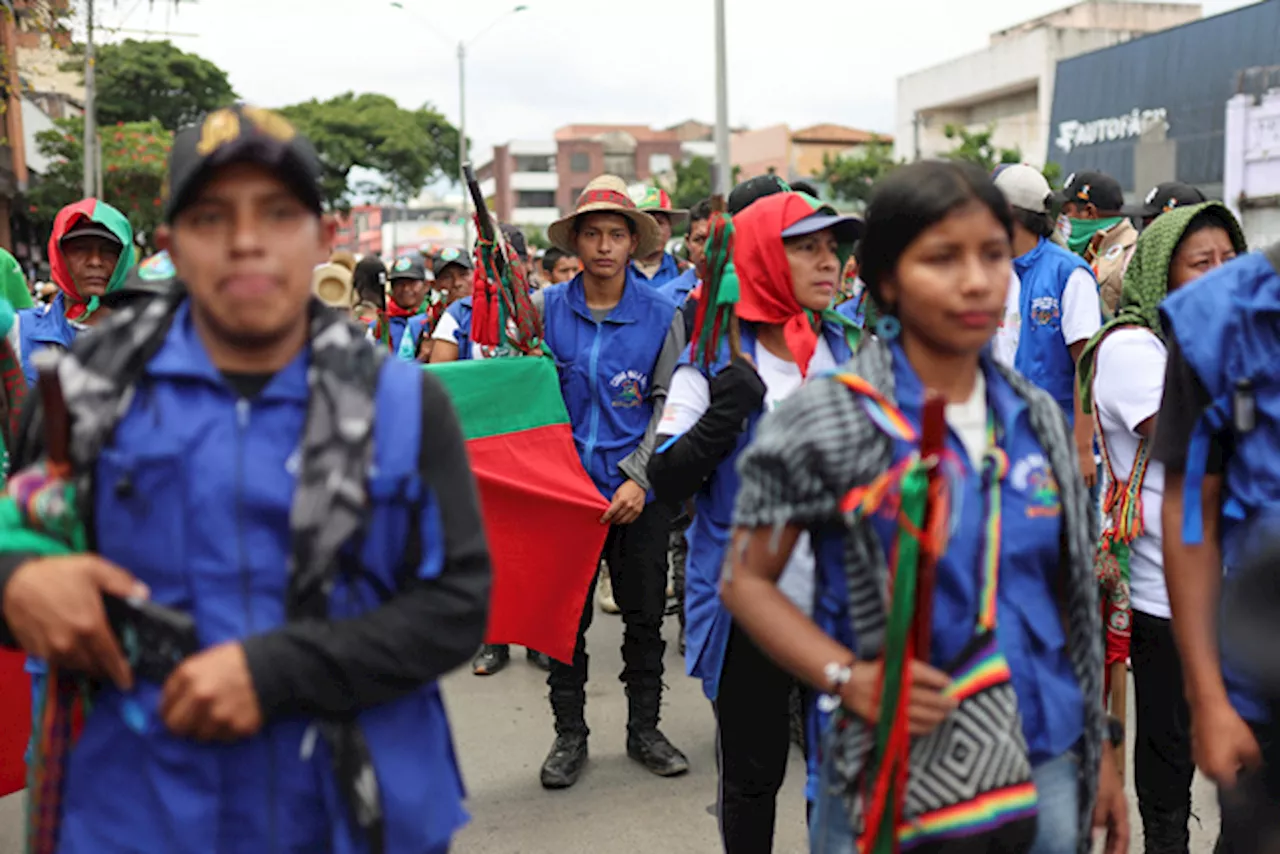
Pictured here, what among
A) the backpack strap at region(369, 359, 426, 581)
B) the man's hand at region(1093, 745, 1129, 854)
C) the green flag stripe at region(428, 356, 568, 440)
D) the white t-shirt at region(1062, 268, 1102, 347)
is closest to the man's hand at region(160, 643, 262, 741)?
the backpack strap at region(369, 359, 426, 581)

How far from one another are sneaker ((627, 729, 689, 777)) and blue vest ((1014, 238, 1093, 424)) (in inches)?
86.8

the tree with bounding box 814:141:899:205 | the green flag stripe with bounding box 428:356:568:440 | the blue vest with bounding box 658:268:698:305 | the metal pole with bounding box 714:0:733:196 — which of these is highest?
the tree with bounding box 814:141:899:205

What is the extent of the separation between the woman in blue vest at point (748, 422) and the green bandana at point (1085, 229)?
397 cm

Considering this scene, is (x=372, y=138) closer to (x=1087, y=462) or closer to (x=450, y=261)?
(x=450, y=261)

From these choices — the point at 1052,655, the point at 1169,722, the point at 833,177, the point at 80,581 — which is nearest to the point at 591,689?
the point at 1169,722

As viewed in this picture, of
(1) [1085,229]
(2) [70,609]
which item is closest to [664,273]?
(1) [1085,229]

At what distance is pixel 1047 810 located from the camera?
2174mm

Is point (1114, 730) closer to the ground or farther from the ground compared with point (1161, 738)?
farther from the ground

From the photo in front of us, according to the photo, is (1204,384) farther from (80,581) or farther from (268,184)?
(80,581)

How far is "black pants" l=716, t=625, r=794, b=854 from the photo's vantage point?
135 inches

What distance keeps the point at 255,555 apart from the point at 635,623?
3.38 metres

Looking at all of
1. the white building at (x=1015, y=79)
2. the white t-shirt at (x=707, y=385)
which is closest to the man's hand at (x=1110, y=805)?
the white t-shirt at (x=707, y=385)

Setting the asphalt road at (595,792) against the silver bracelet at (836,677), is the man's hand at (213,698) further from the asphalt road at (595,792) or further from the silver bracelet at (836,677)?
the asphalt road at (595,792)

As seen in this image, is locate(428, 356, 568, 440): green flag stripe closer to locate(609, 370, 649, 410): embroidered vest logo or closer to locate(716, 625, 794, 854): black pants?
locate(609, 370, 649, 410): embroidered vest logo
